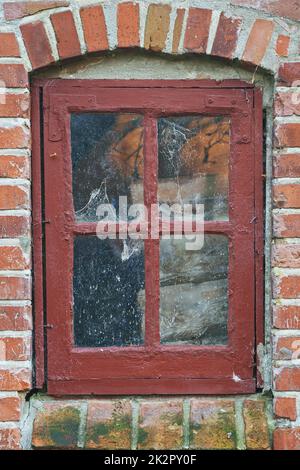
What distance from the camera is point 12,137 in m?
2.33

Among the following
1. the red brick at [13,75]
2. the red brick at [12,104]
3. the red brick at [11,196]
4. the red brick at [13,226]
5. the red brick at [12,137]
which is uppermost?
the red brick at [13,75]

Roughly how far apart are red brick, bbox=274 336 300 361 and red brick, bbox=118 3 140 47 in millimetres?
1062

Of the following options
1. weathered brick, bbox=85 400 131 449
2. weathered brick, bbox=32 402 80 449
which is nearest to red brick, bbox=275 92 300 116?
weathered brick, bbox=85 400 131 449

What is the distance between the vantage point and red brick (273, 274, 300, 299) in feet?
7.67

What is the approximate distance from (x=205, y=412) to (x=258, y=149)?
2.89 ft

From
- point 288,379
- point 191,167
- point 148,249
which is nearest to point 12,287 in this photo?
point 148,249

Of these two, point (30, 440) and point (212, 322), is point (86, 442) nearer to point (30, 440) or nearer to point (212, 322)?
point (30, 440)

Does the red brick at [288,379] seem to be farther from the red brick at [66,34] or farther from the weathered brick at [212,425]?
the red brick at [66,34]

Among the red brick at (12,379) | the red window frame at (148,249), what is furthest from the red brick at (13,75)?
the red brick at (12,379)

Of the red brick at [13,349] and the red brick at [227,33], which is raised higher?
the red brick at [227,33]

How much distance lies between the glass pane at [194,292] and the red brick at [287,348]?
0.65ft

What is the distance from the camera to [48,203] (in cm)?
242

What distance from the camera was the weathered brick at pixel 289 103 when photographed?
233cm

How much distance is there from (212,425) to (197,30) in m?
1.26
